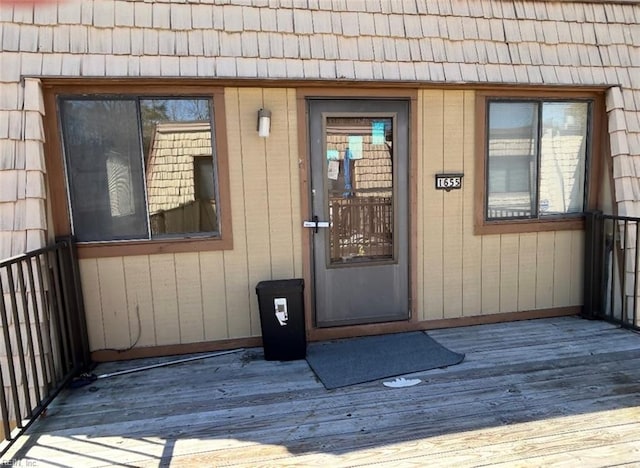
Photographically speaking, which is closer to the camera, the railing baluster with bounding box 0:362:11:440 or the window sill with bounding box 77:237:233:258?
the railing baluster with bounding box 0:362:11:440

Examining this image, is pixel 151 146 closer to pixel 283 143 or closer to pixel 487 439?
pixel 283 143

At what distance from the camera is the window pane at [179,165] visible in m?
3.02

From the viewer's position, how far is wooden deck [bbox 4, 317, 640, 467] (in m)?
1.99

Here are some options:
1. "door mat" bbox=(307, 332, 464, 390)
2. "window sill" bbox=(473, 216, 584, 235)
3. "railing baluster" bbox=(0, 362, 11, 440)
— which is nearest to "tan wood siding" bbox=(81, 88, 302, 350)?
"door mat" bbox=(307, 332, 464, 390)

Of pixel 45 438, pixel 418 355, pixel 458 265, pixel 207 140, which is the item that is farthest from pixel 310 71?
pixel 45 438

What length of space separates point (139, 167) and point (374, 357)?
2.21 m

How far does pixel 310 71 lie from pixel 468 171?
155 cm

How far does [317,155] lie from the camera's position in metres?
3.25

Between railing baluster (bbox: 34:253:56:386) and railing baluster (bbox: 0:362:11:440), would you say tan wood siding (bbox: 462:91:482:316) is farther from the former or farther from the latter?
railing baluster (bbox: 0:362:11:440)

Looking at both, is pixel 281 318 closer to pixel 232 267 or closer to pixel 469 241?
pixel 232 267

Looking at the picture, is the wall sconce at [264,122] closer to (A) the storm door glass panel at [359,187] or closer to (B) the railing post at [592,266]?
(A) the storm door glass panel at [359,187]

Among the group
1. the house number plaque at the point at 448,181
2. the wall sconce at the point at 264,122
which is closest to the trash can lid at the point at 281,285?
the wall sconce at the point at 264,122

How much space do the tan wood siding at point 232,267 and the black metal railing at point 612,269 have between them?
2.61 metres

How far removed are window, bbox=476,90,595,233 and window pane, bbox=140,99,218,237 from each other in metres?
2.25
